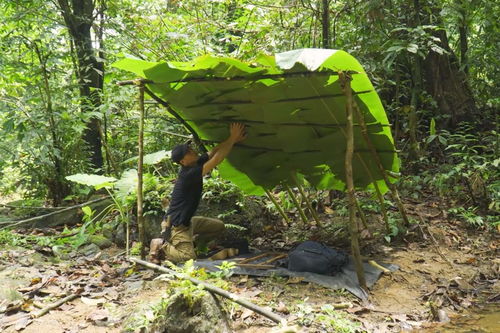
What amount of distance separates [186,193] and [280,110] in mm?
1449

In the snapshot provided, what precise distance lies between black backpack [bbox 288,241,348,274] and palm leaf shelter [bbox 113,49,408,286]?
363 mm

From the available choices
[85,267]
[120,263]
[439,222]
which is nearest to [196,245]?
[120,263]

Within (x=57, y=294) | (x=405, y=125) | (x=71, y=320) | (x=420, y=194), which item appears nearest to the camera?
(x=71, y=320)

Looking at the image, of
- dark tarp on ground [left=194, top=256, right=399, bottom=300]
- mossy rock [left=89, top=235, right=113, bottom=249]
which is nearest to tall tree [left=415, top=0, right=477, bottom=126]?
dark tarp on ground [left=194, top=256, right=399, bottom=300]

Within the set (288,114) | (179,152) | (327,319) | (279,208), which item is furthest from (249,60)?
(327,319)

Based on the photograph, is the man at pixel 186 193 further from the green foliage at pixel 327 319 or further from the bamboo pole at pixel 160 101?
the green foliage at pixel 327 319

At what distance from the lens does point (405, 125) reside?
7.99m

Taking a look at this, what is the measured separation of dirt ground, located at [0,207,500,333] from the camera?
3463 mm

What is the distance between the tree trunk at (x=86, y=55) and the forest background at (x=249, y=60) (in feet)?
0.08

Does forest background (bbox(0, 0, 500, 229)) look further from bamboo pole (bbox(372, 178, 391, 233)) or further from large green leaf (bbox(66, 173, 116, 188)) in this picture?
bamboo pole (bbox(372, 178, 391, 233))

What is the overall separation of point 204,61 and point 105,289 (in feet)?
8.06

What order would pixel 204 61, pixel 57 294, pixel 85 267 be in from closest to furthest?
pixel 204 61 → pixel 57 294 → pixel 85 267

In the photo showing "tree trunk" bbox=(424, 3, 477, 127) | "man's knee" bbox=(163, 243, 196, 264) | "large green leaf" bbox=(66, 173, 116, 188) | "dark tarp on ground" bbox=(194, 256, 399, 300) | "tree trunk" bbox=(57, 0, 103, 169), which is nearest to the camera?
"dark tarp on ground" bbox=(194, 256, 399, 300)

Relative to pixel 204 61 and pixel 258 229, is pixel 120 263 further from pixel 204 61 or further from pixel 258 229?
pixel 204 61
